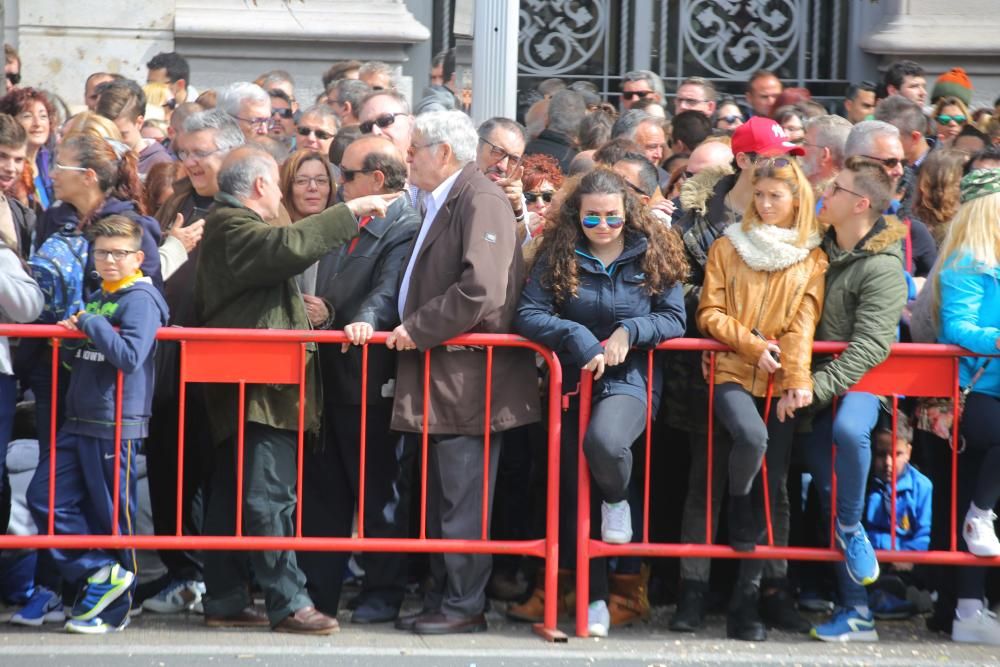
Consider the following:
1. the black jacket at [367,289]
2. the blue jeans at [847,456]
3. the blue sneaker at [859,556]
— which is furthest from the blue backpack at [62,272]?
the blue sneaker at [859,556]

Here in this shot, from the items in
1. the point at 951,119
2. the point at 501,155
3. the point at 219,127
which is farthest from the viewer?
the point at 951,119

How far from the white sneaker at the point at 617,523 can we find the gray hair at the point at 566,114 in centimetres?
386

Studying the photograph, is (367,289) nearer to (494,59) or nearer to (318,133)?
(494,59)

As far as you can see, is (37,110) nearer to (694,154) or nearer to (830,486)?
(694,154)

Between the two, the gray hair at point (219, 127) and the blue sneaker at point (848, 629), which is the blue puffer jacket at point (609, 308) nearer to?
the blue sneaker at point (848, 629)

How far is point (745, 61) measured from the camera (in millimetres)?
13586

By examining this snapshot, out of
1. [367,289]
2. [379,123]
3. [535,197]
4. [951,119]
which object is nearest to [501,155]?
[535,197]

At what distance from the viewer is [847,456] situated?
257 inches

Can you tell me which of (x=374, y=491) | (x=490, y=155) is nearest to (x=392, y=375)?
(x=374, y=491)

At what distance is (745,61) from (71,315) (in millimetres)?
8330

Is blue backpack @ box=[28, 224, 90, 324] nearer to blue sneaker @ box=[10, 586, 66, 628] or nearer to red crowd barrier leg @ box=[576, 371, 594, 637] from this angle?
blue sneaker @ box=[10, 586, 66, 628]

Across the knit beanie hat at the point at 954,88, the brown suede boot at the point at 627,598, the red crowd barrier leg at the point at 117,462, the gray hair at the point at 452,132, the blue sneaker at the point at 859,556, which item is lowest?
the brown suede boot at the point at 627,598

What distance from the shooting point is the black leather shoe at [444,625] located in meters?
6.64

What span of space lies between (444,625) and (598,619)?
0.63m
